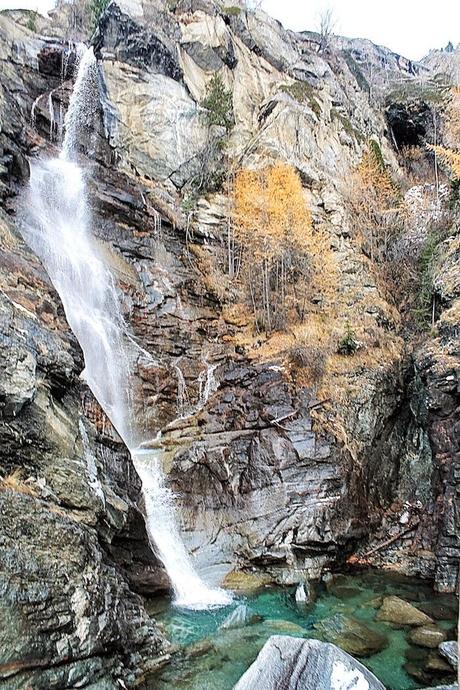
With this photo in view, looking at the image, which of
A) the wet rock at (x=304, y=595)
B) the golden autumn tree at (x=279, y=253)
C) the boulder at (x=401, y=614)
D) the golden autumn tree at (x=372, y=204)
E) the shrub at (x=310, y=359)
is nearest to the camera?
the boulder at (x=401, y=614)

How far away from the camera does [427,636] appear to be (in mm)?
10047

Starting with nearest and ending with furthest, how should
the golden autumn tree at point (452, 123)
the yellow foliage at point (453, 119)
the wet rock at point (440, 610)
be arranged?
the wet rock at point (440, 610) < the golden autumn tree at point (452, 123) < the yellow foliage at point (453, 119)

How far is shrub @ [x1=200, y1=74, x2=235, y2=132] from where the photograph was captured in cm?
2978

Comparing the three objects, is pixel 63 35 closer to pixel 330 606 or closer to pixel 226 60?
pixel 226 60

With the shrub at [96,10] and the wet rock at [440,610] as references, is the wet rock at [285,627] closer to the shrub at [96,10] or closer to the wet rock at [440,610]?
the wet rock at [440,610]

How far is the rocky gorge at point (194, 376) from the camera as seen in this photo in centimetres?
790

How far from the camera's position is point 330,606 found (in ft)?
39.0

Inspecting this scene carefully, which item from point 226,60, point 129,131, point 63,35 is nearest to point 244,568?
point 129,131

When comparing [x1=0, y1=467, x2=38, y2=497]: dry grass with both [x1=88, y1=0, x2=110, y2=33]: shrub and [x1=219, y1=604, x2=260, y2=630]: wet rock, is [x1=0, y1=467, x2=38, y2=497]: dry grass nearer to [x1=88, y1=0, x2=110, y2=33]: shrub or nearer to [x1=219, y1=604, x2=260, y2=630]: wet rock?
[x1=219, y1=604, x2=260, y2=630]: wet rock

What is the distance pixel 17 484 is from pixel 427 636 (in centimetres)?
868

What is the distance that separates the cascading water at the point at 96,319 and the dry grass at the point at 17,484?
1854 mm

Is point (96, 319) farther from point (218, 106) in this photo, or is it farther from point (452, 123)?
point (452, 123)

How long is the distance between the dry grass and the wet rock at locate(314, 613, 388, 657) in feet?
21.7

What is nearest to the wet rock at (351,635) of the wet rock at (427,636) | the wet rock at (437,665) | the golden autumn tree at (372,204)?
the wet rock at (427,636)
